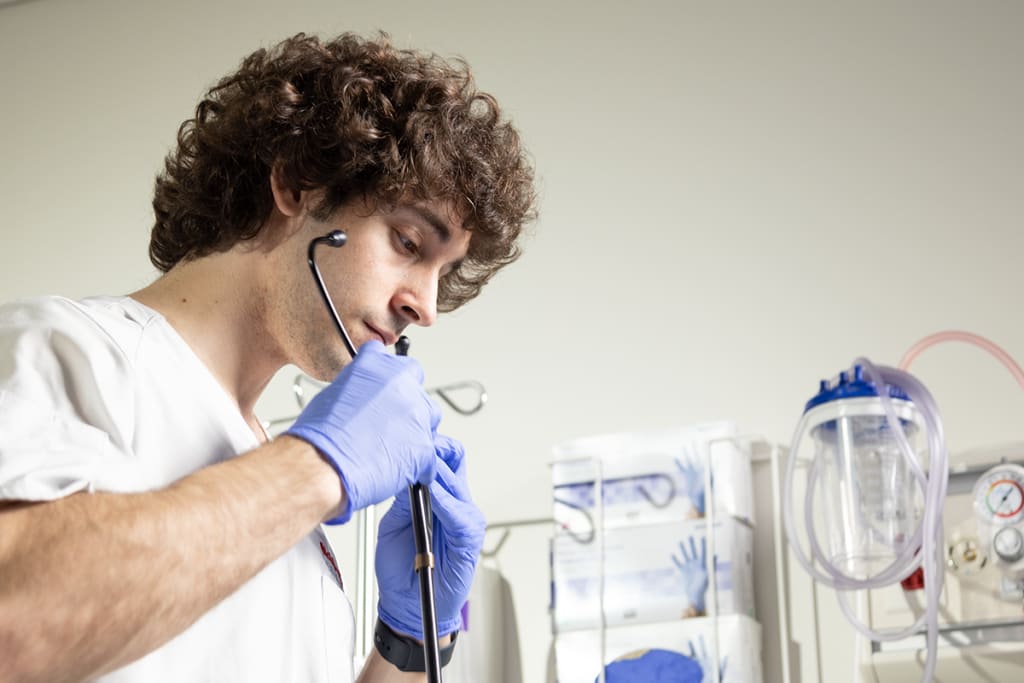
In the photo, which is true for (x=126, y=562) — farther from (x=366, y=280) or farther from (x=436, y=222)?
(x=436, y=222)

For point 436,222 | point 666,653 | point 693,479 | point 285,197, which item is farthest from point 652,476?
point 285,197

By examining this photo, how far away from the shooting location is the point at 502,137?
158cm

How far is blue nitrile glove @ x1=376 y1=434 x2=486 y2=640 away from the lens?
150 cm

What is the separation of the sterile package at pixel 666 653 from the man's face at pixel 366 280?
908mm

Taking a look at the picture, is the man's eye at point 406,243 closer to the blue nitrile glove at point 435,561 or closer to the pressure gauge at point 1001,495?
the blue nitrile glove at point 435,561

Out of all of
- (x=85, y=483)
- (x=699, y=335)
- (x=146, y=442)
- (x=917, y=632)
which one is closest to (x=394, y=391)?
(x=146, y=442)

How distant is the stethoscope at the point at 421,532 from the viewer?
3.90ft

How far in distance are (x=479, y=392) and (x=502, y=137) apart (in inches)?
39.3

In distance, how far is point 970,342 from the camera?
7.06ft

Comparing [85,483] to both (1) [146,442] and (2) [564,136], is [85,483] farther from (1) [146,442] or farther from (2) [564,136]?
(2) [564,136]

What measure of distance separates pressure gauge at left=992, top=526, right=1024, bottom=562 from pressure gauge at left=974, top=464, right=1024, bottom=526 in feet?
0.05

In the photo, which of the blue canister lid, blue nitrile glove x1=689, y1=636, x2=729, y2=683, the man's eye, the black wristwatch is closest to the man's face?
the man's eye

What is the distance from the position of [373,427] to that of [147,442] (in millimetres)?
210

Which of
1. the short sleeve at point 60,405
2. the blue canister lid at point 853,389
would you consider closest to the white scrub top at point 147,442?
the short sleeve at point 60,405
